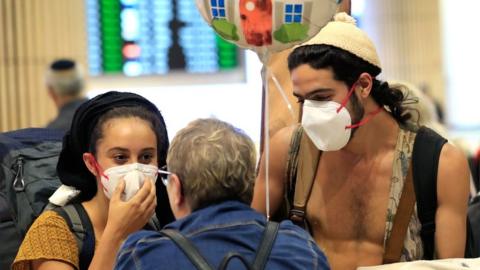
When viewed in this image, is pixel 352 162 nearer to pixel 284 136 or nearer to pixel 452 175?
pixel 284 136

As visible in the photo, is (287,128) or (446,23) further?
(446,23)

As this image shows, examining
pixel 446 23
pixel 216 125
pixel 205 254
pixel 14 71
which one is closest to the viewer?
pixel 205 254

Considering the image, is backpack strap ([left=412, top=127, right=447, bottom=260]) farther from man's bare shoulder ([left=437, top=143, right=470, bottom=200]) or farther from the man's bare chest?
the man's bare chest

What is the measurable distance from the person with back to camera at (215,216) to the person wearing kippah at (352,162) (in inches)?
26.9

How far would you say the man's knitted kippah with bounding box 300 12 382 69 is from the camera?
2740 mm

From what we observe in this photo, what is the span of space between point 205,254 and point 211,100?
17.6 ft

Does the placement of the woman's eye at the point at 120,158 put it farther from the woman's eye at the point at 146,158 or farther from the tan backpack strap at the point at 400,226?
Answer: the tan backpack strap at the point at 400,226

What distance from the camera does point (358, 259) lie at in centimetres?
279

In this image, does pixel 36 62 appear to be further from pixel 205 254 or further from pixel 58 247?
pixel 205 254

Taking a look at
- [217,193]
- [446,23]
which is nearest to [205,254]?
[217,193]

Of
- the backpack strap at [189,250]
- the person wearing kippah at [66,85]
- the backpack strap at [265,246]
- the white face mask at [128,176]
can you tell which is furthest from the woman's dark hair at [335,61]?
the person wearing kippah at [66,85]

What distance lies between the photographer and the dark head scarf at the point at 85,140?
2607 millimetres

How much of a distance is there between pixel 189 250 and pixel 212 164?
23 cm

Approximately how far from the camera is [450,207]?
8.74ft
